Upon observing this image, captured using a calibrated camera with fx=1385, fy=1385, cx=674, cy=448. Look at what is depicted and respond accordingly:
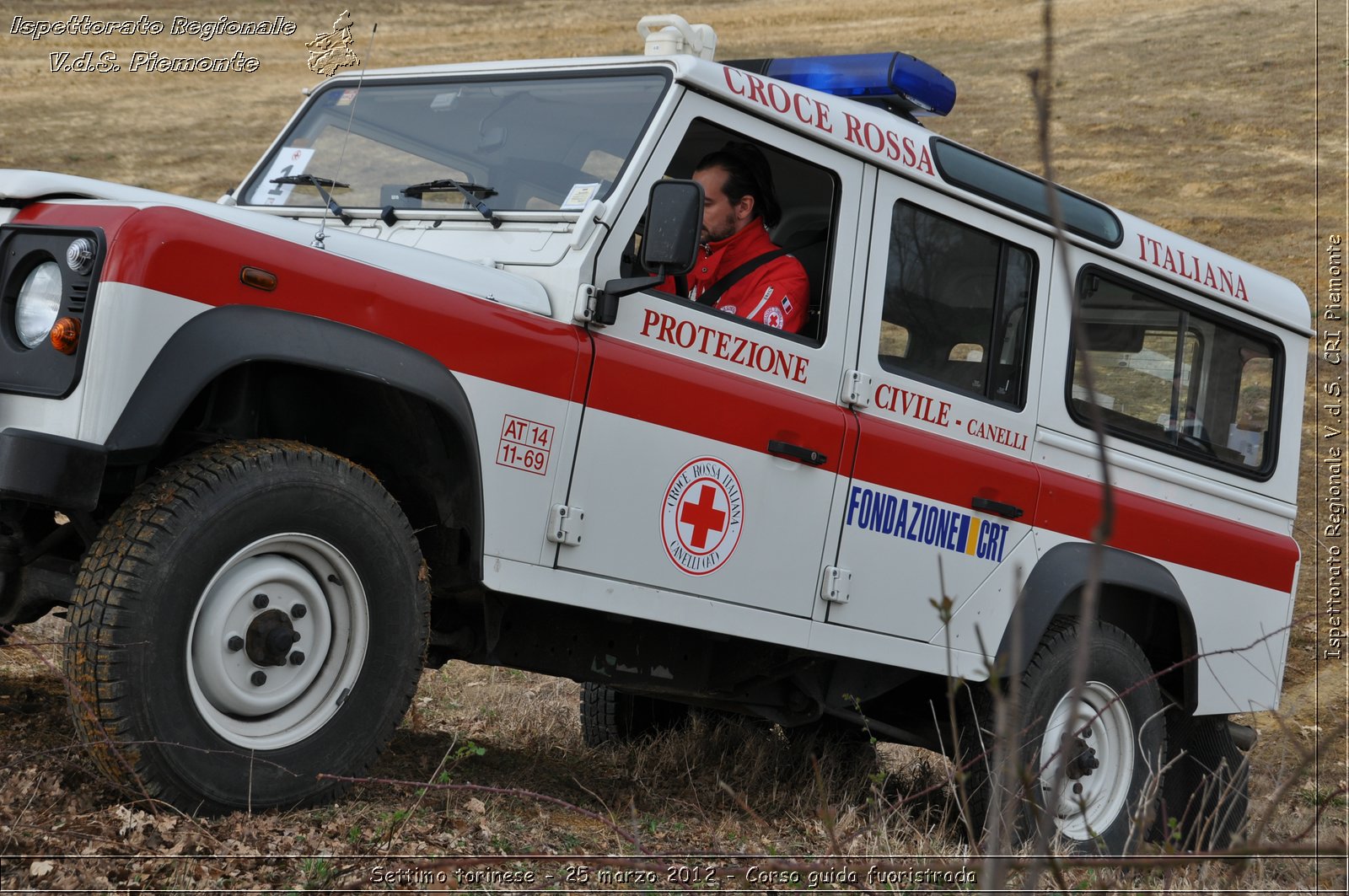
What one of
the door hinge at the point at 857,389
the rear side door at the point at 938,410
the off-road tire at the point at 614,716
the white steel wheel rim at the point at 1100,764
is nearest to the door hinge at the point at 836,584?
the rear side door at the point at 938,410

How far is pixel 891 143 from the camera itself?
460cm

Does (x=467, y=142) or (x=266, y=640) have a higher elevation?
(x=467, y=142)

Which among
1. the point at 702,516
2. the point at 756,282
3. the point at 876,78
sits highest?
the point at 876,78

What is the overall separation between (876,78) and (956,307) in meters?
0.86

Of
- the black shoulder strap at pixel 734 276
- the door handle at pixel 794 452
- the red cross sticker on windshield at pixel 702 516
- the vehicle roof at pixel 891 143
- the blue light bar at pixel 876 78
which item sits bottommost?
the red cross sticker on windshield at pixel 702 516

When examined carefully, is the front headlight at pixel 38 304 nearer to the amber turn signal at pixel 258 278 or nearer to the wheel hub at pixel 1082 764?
the amber turn signal at pixel 258 278

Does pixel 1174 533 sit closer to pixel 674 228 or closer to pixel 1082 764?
pixel 1082 764

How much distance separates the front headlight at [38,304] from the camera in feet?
10.1

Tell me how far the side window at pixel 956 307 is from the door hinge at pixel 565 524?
4.38 feet

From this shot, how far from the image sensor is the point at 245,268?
10.3ft

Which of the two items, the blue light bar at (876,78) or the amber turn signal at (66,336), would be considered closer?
the amber turn signal at (66,336)

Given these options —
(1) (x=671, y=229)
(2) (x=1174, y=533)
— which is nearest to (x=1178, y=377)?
(2) (x=1174, y=533)

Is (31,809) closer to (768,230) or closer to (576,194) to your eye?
(576,194)
